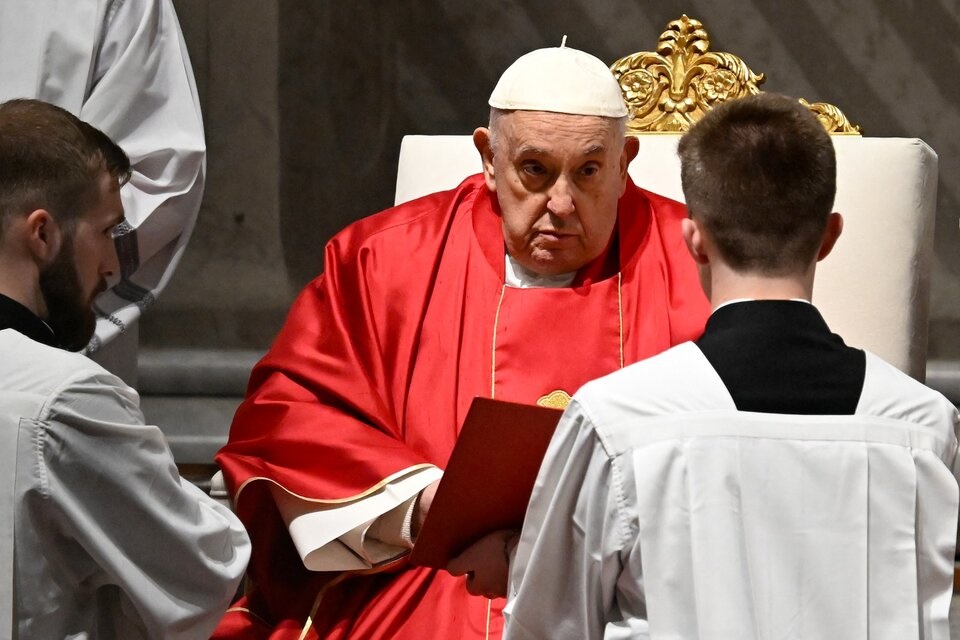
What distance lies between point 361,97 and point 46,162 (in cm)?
316

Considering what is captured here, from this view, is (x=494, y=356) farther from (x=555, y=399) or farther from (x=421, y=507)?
(x=421, y=507)

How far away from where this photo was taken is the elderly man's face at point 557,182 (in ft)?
10.6

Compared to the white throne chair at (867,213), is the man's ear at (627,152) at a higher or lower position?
higher

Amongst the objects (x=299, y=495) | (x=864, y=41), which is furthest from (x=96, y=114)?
(x=864, y=41)

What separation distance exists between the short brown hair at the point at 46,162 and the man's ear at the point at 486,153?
3.60 feet

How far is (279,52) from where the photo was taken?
540 centimetres

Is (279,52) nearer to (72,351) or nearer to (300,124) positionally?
(300,124)

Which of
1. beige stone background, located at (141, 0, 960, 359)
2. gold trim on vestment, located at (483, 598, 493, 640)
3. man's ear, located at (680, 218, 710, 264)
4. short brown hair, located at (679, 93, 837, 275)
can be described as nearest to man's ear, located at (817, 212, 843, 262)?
short brown hair, located at (679, 93, 837, 275)

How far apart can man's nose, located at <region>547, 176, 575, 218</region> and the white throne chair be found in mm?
694

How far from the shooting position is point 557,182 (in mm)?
3223

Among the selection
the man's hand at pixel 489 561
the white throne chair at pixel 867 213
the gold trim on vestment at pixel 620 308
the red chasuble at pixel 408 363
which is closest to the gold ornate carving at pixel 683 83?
the white throne chair at pixel 867 213

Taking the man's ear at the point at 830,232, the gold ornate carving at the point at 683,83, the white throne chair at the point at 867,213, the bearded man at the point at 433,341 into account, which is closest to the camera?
the man's ear at the point at 830,232

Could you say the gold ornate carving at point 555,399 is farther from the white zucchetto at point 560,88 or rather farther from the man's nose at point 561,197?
the white zucchetto at point 560,88

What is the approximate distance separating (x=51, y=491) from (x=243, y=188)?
11.2ft
